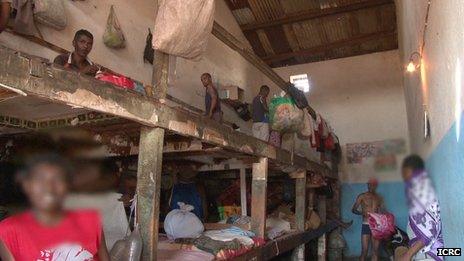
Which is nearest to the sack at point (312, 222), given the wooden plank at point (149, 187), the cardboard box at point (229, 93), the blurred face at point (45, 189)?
the cardboard box at point (229, 93)

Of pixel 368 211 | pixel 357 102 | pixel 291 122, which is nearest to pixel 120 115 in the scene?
pixel 291 122

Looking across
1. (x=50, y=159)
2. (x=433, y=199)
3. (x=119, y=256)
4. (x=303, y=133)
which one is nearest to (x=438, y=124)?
(x=433, y=199)

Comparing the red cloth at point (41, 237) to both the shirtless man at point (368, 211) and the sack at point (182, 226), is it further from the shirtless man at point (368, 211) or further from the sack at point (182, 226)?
the shirtless man at point (368, 211)

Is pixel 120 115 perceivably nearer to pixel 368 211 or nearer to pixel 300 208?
pixel 300 208

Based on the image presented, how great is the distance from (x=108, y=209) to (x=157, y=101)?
4.44 feet

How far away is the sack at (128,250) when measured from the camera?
2.91m

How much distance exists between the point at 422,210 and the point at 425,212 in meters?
0.03

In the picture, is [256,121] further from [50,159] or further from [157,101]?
[50,159]

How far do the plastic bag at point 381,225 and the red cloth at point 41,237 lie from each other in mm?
6899

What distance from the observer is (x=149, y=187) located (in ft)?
10.2

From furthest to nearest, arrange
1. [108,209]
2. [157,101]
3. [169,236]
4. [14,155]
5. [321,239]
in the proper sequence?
[321,239] → [169,236] → [14,155] → [108,209] → [157,101]

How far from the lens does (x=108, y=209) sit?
3838mm

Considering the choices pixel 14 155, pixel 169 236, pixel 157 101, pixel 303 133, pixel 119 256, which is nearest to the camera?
pixel 119 256

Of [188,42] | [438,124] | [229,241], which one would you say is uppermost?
[188,42]
